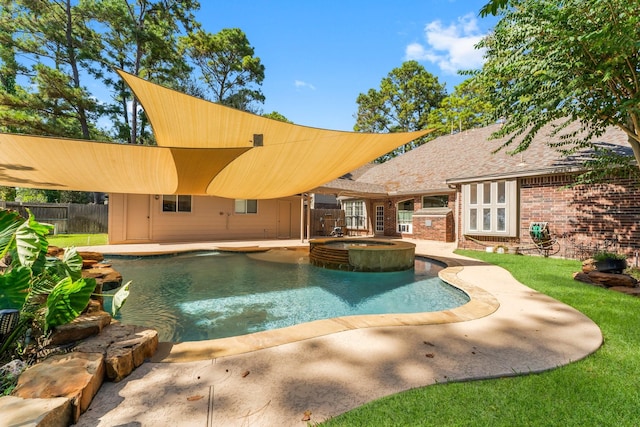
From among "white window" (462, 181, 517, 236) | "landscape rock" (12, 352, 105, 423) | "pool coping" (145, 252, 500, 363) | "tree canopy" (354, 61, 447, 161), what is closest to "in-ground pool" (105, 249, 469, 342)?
"pool coping" (145, 252, 500, 363)

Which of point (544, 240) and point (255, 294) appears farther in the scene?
point (544, 240)

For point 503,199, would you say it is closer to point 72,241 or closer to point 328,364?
point 328,364

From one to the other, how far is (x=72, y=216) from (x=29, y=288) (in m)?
15.7

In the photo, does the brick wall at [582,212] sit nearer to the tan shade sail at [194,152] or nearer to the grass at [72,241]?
the tan shade sail at [194,152]

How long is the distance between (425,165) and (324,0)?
9378 mm

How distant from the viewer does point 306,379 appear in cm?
204

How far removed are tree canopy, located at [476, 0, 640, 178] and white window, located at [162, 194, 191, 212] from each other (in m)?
11.2

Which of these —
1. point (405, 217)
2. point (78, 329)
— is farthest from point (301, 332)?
point (405, 217)

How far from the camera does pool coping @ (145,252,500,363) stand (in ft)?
8.09

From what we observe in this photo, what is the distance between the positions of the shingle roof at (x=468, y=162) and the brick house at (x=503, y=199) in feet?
0.10

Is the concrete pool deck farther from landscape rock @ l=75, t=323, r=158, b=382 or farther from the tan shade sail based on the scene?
the tan shade sail

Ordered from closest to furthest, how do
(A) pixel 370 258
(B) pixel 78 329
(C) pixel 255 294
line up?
1. (B) pixel 78 329
2. (C) pixel 255 294
3. (A) pixel 370 258

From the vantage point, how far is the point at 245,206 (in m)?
13.7

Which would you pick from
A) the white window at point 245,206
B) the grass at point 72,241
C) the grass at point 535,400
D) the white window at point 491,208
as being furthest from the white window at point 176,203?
the grass at point 535,400
